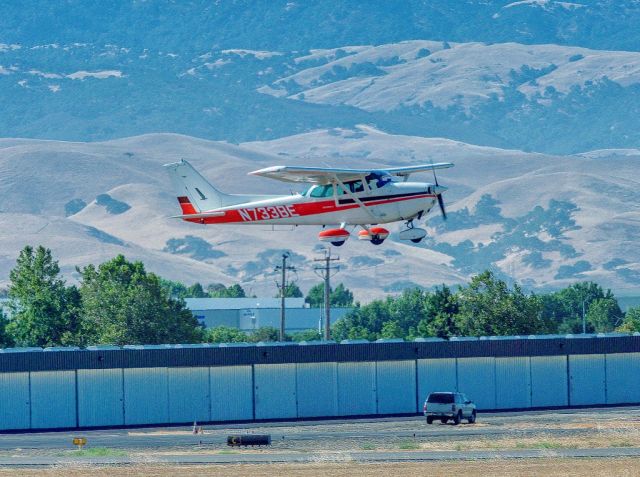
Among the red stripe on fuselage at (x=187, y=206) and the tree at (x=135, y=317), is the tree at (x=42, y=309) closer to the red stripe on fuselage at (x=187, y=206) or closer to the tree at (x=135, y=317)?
the tree at (x=135, y=317)

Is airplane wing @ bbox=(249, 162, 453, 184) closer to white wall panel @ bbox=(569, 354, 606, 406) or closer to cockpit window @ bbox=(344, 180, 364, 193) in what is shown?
cockpit window @ bbox=(344, 180, 364, 193)

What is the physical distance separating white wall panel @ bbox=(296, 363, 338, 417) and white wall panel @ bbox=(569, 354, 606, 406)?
1639cm

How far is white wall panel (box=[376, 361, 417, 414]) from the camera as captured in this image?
95.5 m

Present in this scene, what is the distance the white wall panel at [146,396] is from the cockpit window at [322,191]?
26.9 metres

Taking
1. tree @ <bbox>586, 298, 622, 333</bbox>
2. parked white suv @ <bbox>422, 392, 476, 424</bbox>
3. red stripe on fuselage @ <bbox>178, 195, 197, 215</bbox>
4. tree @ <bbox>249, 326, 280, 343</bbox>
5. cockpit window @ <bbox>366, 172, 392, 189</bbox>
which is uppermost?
cockpit window @ <bbox>366, 172, 392, 189</bbox>

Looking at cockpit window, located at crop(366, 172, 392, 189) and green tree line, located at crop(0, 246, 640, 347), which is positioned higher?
cockpit window, located at crop(366, 172, 392, 189)

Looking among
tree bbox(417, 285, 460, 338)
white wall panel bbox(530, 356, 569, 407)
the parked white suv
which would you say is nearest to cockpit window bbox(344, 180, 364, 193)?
the parked white suv

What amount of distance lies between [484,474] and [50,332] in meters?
74.5

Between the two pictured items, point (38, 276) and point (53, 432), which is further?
point (38, 276)

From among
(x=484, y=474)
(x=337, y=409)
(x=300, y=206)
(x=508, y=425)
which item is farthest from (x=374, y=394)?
(x=484, y=474)

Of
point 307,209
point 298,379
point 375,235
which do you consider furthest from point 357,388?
point 375,235

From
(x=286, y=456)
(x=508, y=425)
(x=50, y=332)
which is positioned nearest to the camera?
(x=286, y=456)

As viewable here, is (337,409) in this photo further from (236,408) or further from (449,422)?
(449,422)

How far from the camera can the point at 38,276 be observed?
416 feet
